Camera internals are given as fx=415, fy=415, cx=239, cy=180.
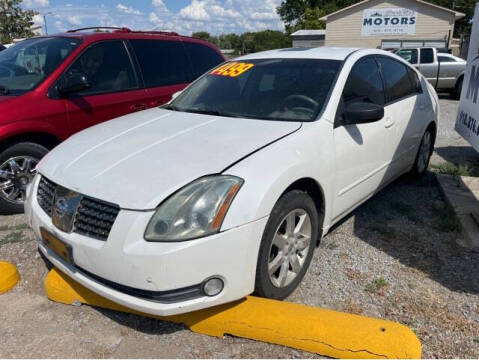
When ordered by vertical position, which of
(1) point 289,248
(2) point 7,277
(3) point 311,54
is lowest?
(2) point 7,277

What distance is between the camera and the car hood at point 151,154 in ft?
7.52

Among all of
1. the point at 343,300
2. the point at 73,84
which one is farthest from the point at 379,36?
the point at 343,300

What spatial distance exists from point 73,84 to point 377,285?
3.43 metres

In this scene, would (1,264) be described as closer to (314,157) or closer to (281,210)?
(281,210)

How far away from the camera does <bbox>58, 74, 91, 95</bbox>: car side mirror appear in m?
4.23

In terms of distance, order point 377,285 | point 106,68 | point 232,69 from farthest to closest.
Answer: point 106,68 → point 232,69 → point 377,285

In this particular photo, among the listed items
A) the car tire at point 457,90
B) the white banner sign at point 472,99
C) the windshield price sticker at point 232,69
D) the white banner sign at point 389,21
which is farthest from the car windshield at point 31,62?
the white banner sign at point 389,21

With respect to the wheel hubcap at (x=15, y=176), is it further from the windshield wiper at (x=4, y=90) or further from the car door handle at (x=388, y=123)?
the car door handle at (x=388, y=123)

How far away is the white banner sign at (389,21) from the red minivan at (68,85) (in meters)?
28.6

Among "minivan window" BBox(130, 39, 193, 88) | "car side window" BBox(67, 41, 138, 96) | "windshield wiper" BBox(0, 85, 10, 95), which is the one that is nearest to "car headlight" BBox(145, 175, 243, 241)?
"car side window" BBox(67, 41, 138, 96)

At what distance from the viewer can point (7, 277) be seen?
9.93 feet

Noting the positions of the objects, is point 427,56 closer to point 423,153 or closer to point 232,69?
point 423,153

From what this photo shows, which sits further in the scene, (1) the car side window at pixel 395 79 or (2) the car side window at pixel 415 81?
(2) the car side window at pixel 415 81

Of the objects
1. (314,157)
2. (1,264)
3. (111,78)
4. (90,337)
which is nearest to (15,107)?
(111,78)
